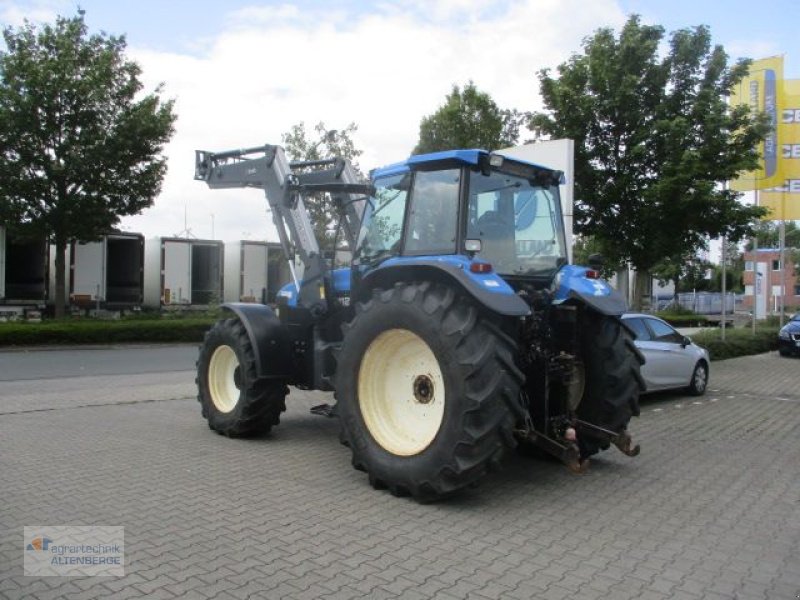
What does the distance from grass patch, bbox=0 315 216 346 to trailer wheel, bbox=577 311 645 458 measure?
17.2 metres

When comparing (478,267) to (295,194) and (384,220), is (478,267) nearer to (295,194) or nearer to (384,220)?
(384,220)

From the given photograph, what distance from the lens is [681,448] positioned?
7465 millimetres

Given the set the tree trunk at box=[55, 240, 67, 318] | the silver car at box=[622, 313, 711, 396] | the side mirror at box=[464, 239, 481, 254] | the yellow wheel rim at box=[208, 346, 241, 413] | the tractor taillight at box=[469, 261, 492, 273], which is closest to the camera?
the tractor taillight at box=[469, 261, 492, 273]

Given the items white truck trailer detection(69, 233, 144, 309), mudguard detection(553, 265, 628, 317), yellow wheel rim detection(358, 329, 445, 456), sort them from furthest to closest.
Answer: white truck trailer detection(69, 233, 144, 309) → mudguard detection(553, 265, 628, 317) → yellow wheel rim detection(358, 329, 445, 456)

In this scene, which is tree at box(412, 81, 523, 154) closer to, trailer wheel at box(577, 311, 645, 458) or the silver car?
the silver car

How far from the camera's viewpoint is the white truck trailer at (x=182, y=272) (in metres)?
24.3

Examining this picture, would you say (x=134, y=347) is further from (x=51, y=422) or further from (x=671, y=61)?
(x=671, y=61)

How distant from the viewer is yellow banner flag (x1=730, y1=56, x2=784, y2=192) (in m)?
15.8

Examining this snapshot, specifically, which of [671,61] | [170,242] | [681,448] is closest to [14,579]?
A: [681,448]

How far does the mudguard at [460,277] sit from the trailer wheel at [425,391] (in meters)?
0.15

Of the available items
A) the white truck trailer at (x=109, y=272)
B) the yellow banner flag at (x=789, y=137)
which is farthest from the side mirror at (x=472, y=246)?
the white truck trailer at (x=109, y=272)

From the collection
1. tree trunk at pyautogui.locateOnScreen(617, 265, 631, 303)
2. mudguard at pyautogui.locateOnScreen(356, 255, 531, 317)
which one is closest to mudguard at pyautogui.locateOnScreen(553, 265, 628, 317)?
mudguard at pyautogui.locateOnScreen(356, 255, 531, 317)

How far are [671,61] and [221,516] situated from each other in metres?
13.1

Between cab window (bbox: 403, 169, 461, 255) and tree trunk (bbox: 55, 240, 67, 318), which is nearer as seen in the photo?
cab window (bbox: 403, 169, 461, 255)
